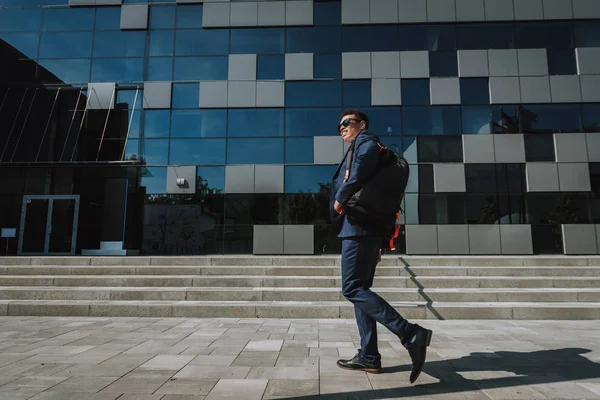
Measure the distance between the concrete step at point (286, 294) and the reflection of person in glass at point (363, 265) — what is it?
11.9 ft

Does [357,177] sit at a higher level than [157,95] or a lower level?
lower

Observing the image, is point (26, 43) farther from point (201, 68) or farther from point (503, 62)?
point (503, 62)

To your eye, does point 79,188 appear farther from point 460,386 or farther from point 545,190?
point 545,190

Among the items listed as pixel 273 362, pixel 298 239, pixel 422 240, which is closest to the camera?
pixel 273 362

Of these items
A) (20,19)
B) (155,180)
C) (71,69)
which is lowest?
(155,180)

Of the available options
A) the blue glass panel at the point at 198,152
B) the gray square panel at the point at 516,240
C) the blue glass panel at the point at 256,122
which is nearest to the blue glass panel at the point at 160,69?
the blue glass panel at the point at 198,152

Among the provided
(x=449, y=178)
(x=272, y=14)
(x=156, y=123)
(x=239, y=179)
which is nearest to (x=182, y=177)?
→ (x=239, y=179)

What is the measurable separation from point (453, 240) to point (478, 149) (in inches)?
138

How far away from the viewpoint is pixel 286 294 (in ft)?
23.3

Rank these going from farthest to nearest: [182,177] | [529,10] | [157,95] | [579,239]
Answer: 1. [157,95]
2. [529,10]
3. [182,177]
4. [579,239]

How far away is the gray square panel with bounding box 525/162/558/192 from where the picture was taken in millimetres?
13414

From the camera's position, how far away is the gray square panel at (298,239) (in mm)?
13555

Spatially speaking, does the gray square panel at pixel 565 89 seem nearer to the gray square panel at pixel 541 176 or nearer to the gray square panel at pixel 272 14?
the gray square panel at pixel 541 176

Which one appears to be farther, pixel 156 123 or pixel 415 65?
pixel 156 123
